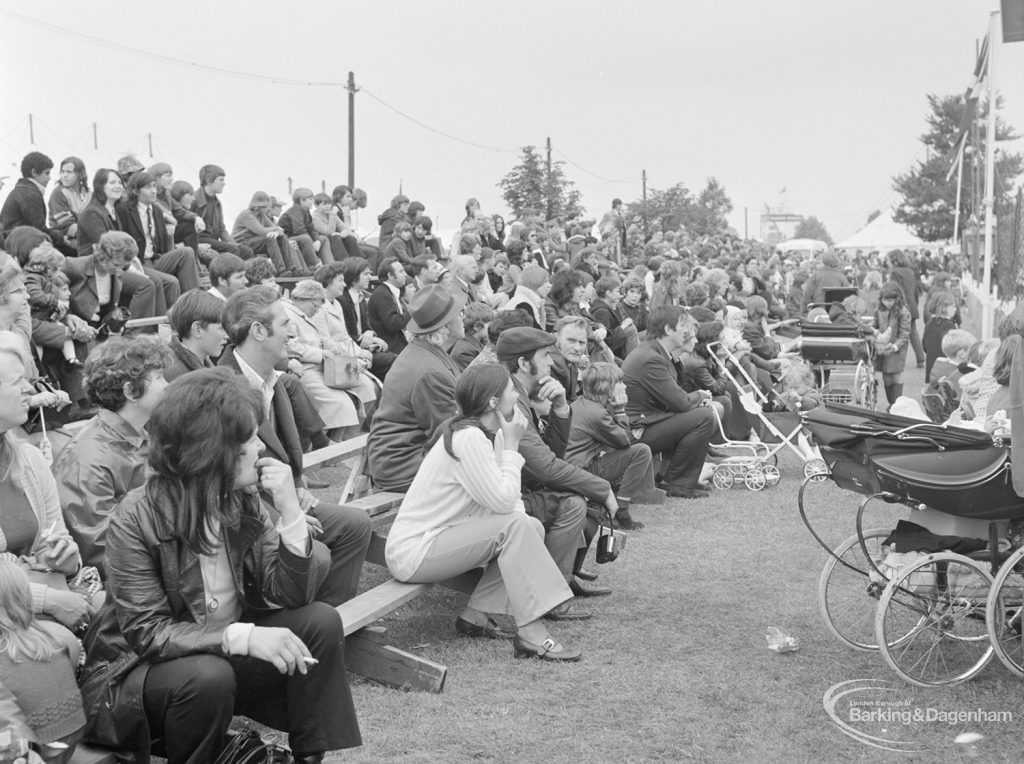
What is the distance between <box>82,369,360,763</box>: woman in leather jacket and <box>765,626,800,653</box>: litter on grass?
96.6 inches

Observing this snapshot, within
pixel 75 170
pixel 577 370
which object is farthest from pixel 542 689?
pixel 75 170

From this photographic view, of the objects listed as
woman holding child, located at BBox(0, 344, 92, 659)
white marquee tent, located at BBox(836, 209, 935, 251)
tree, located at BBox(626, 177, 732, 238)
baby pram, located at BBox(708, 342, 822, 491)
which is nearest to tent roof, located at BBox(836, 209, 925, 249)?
white marquee tent, located at BBox(836, 209, 935, 251)

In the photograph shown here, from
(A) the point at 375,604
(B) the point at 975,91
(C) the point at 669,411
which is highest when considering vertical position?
(B) the point at 975,91

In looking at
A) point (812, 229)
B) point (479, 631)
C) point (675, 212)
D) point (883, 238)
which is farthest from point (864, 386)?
Answer: point (812, 229)

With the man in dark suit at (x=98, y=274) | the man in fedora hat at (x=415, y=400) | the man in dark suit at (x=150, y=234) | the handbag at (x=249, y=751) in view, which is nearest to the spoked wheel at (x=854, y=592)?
the man in fedora hat at (x=415, y=400)

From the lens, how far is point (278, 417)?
539cm

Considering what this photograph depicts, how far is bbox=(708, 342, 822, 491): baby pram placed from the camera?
362 inches

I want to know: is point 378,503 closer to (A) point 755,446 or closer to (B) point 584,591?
(B) point 584,591

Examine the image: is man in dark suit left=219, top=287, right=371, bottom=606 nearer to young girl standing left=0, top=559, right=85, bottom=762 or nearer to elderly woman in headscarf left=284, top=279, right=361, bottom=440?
young girl standing left=0, top=559, right=85, bottom=762

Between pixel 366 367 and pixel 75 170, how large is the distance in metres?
3.48

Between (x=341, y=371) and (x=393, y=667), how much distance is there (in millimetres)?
4228

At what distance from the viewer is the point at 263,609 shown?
3.59m

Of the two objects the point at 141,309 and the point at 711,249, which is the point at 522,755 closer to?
the point at 141,309

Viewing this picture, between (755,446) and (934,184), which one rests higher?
(934,184)
